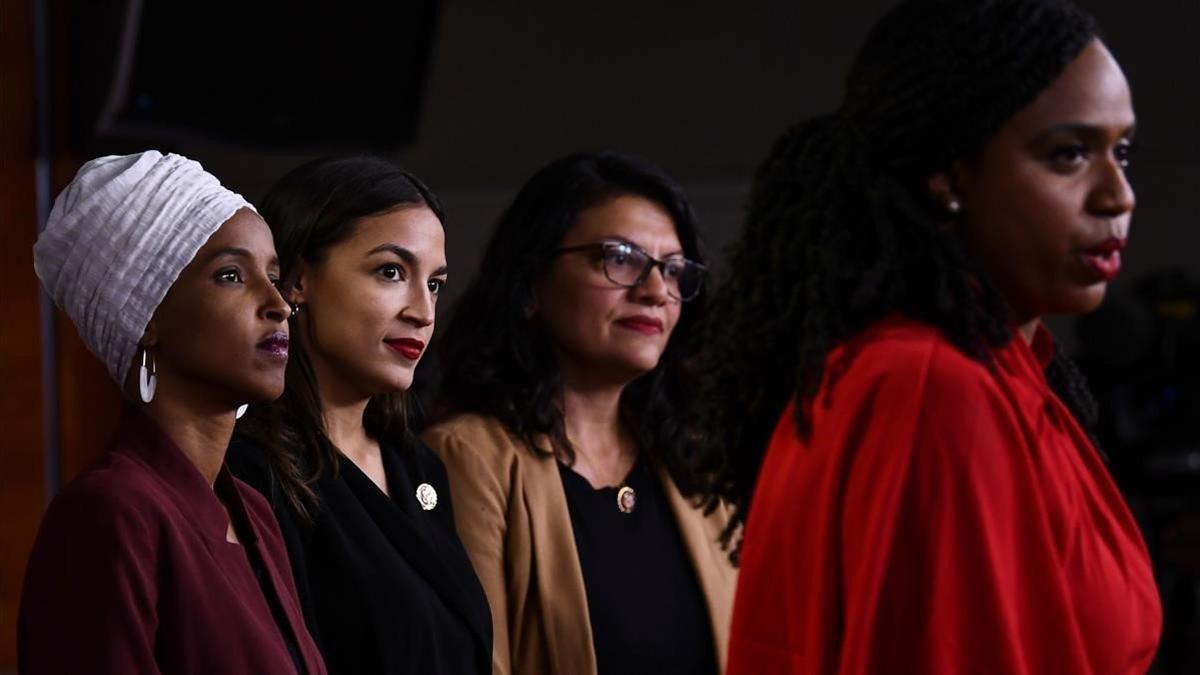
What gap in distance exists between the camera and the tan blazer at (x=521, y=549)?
6.79 feet

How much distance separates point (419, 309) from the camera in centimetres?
168

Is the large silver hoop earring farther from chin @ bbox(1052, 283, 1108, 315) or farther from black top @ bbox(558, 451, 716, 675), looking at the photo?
black top @ bbox(558, 451, 716, 675)

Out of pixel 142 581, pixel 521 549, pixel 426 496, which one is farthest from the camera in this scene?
pixel 521 549

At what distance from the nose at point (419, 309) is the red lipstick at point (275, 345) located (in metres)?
0.33

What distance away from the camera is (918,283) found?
139 cm

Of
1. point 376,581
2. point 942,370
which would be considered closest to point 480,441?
point 376,581

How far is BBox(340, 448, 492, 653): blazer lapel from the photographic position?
173 cm

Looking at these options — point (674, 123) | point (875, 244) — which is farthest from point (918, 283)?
point (674, 123)

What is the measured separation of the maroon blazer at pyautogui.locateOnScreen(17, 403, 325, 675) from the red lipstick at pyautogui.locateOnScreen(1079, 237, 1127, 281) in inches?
29.6

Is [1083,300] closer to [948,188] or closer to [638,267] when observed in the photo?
[948,188]

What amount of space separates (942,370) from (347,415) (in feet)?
2.40

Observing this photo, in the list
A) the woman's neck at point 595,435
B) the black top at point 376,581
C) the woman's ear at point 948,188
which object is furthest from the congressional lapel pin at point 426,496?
the woman's ear at point 948,188

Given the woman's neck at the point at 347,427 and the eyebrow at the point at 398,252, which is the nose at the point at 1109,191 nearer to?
the eyebrow at the point at 398,252

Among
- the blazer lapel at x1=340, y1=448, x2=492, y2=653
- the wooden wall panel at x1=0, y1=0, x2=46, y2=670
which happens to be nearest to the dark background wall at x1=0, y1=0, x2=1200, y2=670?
the wooden wall panel at x1=0, y1=0, x2=46, y2=670
